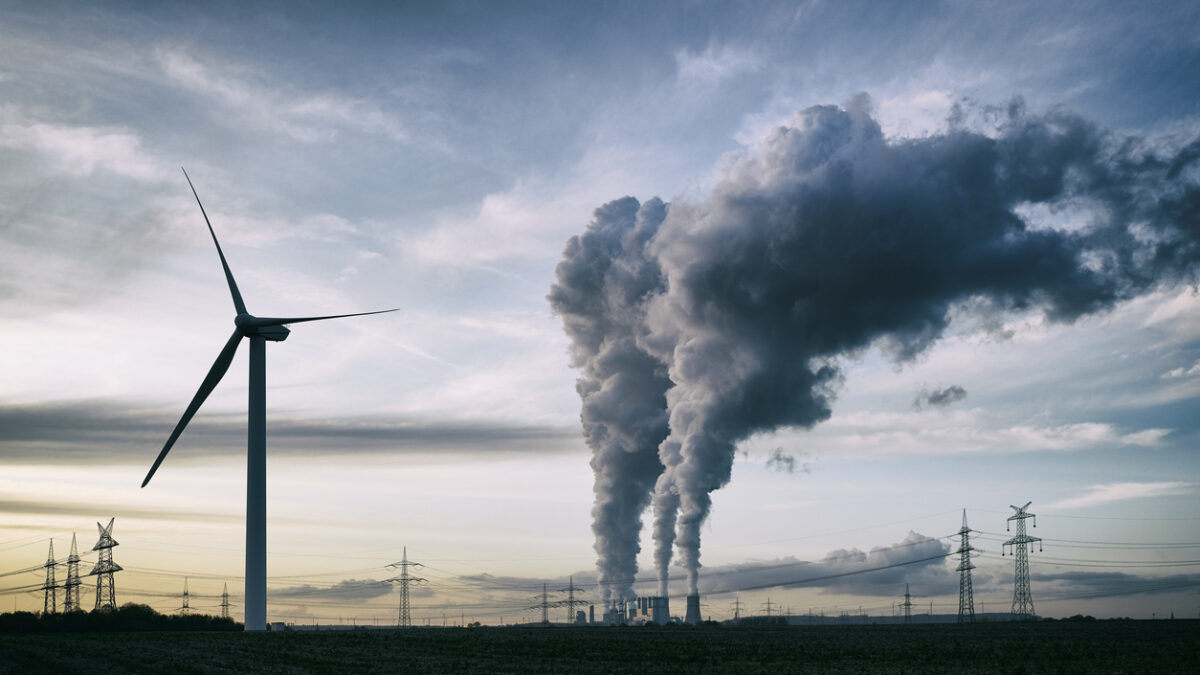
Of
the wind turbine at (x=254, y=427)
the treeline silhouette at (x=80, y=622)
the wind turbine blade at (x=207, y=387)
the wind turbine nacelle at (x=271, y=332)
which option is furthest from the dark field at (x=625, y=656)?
the treeline silhouette at (x=80, y=622)

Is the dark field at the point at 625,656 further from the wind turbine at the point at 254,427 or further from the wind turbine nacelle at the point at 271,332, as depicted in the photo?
the wind turbine nacelle at the point at 271,332

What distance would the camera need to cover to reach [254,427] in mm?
134500

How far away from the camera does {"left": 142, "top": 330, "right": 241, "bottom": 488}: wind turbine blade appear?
132 meters

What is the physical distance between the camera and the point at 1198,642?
10550 cm

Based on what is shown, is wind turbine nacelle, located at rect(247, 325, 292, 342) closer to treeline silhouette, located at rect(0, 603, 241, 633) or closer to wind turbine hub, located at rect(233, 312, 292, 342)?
wind turbine hub, located at rect(233, 312, 292, 342)

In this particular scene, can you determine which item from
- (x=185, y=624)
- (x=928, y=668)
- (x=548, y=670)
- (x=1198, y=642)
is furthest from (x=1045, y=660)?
(x=185, y=624)

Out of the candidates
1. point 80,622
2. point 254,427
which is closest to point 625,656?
point 254,427

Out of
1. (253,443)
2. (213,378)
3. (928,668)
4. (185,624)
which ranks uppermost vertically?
(213,378)

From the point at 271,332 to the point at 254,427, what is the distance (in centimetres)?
1463

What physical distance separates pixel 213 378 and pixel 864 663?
3668 inches

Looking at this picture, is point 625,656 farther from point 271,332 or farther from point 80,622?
point 80,622

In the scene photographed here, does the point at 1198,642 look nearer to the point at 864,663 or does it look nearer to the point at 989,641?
the point at 989,641

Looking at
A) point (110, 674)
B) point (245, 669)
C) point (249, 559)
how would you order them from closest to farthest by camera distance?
point (110, 674), point (245, 669), point (249, 559)

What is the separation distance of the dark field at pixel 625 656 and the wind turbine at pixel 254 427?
6.86 meters
